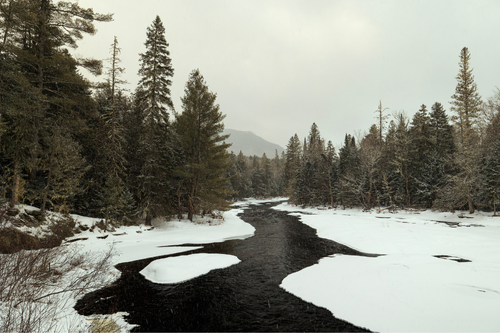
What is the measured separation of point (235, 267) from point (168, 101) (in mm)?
15899

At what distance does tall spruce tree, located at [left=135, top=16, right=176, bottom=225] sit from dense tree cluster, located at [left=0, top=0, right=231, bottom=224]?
89 millimetres

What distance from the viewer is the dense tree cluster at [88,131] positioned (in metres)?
12.3

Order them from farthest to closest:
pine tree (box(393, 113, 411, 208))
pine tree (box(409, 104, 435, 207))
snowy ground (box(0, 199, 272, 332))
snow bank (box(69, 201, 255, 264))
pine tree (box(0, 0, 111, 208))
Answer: pine tree (box(393, 113, 411, 208)), pine tree (box(409, 104, 435, 207)), snow bank (box(69, 201, 255, 264)), pine tree (box(0, 0, 111, 208)), snowy ground (box(0, 199, 272, 332))

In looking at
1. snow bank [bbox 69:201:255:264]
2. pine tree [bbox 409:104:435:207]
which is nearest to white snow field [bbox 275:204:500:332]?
snow bank [bbox 69:201:255:264]

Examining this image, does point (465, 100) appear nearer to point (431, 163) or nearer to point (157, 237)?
point (431, 163)

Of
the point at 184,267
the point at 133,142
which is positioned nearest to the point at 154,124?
the point at 133,142

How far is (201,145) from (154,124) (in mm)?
5291

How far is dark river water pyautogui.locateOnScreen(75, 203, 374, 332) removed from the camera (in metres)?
5.93

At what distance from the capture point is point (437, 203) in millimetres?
26203

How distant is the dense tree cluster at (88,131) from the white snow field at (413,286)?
48.0 ft

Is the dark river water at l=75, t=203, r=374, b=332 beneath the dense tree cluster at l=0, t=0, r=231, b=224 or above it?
beneath

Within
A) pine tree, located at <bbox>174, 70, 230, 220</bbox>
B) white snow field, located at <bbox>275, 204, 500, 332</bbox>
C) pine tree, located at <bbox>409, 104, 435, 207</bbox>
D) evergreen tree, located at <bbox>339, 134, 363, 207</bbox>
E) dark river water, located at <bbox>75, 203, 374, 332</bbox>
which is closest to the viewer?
white snow field, located at <bbox>275, 204, 500, 332</bbox>

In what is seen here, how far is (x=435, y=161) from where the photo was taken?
100.0ft

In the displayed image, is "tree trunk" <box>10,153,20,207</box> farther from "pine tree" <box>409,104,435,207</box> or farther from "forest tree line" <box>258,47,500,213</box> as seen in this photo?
"pine tree" <box>409,104,435,207</box>
